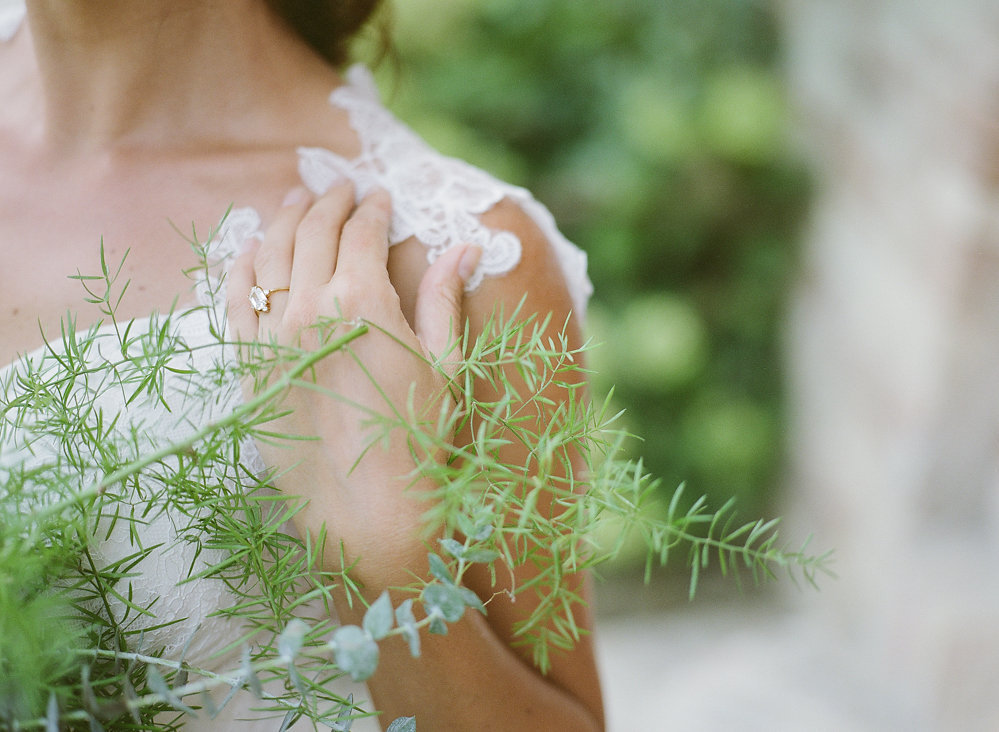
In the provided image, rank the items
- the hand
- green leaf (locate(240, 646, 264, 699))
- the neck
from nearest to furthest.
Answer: green leaf (locate(240, 646, 264, 699)) → the hand → the neck

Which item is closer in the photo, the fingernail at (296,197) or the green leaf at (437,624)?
the green leaf at (437,624)

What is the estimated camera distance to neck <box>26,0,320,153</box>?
107 centimetres

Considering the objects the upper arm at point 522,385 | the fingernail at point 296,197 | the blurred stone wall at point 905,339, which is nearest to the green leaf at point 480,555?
the upper arm at point 522,385

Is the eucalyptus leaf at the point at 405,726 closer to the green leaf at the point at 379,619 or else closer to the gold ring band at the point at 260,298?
the green leaf at the point at 379,619

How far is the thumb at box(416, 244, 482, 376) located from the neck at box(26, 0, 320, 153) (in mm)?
385

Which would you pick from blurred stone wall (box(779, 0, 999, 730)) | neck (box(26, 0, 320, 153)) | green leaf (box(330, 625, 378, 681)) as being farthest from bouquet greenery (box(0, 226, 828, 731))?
blurred stone wall (box(779, 0, 999, 730))

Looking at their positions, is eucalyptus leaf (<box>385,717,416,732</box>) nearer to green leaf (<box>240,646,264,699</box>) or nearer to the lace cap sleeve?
green leaf (<box>240,646,264,699</box>)

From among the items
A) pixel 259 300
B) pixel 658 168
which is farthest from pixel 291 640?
pixel 658 168

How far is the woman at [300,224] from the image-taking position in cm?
73

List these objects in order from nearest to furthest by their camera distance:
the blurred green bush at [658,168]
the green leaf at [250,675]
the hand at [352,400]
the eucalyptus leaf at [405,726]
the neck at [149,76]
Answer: the green leaf at [250,675]
the eucalyptus leaf at [405,726]
the hand at [352,400]
the neck at [149,76]
the blurred green bush at [658,168]

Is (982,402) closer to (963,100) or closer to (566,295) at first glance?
(963,100)

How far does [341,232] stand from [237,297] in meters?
0.14

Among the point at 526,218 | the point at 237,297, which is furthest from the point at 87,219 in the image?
the point at 526,218

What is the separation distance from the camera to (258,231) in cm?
Answer: 97
